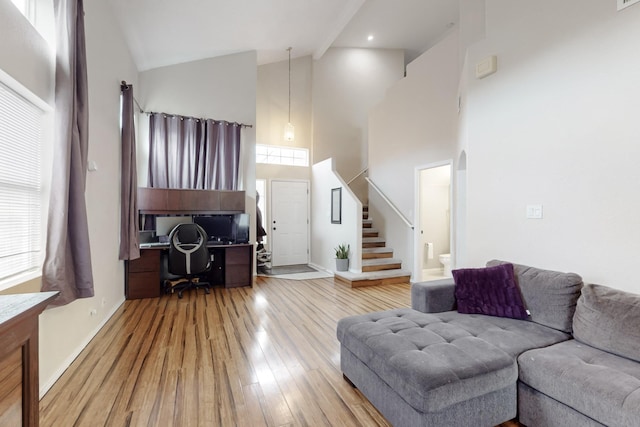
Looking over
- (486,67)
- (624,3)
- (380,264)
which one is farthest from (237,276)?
(624,3)

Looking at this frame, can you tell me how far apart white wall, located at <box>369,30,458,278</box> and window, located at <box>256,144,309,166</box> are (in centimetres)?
164

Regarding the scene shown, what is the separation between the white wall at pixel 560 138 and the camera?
1975 mm

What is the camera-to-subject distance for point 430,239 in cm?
605

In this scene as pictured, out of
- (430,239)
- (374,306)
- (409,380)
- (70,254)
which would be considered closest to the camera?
(409,380)

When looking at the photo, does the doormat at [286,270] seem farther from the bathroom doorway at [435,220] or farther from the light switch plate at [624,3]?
the light switch plate at [624,3]

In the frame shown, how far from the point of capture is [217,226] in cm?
500

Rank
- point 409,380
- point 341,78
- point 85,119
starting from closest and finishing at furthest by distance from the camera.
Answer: point 409,380 < point 85,119 < point 341,78

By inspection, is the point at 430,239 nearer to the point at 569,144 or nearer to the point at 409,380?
the point at 569,144

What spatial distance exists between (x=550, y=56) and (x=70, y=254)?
4.02 meters

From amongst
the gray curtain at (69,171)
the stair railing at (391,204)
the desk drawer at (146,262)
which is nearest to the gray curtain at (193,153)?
the desk drawer at (146,262)

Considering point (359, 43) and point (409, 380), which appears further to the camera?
point (359, 43)

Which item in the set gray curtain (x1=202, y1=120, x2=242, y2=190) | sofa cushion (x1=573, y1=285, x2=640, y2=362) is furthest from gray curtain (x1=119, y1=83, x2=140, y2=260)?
sofa cushion (x1=573, y1=285, x2=640, y2=362)

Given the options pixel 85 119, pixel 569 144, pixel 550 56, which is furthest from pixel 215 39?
pixel 569 144

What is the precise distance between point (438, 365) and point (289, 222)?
5.47 m
